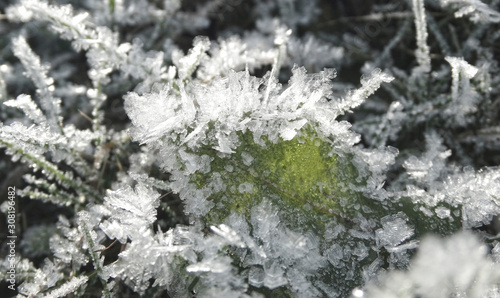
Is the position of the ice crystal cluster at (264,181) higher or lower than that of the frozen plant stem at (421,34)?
lower

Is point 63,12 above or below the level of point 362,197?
above

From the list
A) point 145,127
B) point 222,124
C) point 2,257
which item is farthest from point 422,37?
point 2,257

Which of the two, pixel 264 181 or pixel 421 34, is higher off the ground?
pixel 421 34

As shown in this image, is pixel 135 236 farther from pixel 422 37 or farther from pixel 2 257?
pixel 422 37

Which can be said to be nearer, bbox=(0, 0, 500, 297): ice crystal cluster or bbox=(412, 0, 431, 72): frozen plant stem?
bbox=(0, 0, 500, 297): ice crystal cluster

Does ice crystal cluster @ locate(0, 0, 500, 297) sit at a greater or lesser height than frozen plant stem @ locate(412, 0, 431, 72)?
lesser

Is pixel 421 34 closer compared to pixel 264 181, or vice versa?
pixel 264 181

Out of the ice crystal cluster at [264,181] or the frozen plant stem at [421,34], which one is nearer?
the ice crystal cluster at [264,181]

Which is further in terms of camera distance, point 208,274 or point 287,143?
point 287,143
